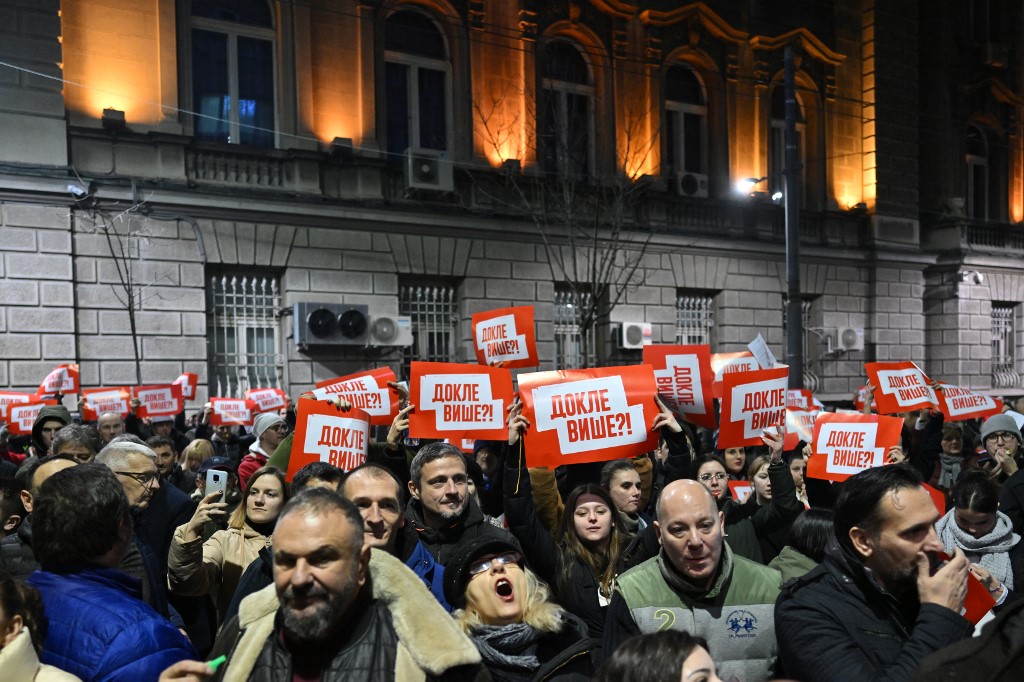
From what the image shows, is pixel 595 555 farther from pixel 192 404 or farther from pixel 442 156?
pixel 442 156

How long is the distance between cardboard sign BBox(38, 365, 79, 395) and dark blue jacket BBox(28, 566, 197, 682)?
874 centimetres

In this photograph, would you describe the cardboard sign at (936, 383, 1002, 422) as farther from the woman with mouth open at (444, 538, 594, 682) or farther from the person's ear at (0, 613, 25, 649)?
the person's ear at (0, 613, 25, 649)

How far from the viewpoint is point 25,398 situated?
9445 millimetres

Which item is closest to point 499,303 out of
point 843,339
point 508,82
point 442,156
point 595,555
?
point 442,156

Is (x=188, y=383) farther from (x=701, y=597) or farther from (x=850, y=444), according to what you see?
(x=701, y=597)

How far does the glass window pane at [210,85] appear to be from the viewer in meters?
13.1

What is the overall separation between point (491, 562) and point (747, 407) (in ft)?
11.2

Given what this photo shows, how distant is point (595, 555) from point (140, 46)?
1177 centimetres

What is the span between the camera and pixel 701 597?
9.78 ft

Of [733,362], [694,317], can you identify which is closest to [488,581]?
[733,362]

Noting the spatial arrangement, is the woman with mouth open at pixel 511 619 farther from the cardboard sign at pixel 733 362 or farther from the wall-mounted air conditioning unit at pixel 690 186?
the wall-mounted air conditioning unit at pixel 690 186

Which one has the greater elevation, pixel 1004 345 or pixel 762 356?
pixel 762 356

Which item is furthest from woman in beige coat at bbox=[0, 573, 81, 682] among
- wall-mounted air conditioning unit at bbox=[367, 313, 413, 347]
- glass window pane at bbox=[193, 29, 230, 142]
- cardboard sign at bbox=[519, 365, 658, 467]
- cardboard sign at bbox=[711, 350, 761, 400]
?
glass window pane at bbox=[193, 29, 230, 142]

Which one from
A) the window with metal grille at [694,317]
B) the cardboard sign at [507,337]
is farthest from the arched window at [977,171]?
the cardboard sign at [507,337]
